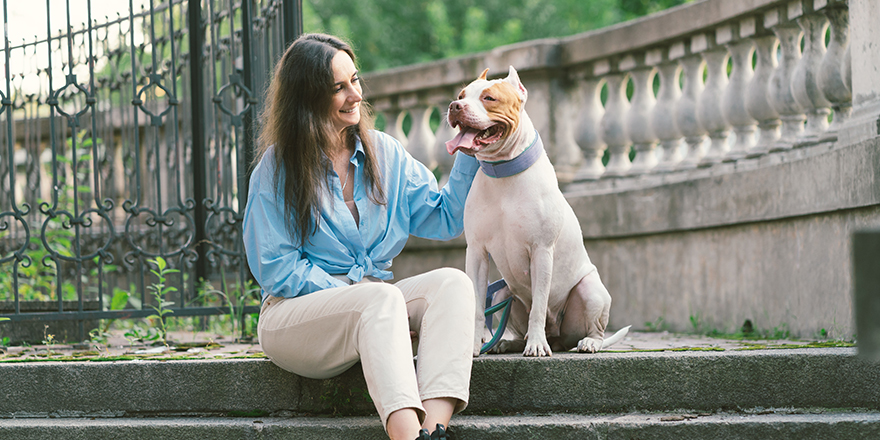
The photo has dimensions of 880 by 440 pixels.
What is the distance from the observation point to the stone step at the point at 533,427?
267 cm

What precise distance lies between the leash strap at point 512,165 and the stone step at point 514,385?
695mm

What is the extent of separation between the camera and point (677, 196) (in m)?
4.91

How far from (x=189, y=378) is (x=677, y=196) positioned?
3074mm

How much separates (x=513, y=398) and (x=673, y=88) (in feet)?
9.46

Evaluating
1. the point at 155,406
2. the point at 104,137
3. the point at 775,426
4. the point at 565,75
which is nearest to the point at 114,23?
the point at 104,137

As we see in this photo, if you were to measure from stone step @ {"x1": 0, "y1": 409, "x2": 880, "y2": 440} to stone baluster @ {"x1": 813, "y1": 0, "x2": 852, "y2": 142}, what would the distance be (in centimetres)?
182

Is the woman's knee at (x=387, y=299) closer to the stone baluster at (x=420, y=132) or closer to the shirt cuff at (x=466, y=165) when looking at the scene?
the shirt cuff at (x=466, y=165)

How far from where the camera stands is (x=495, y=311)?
11.0ft

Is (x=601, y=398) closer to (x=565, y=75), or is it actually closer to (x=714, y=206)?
(x=714, y=206)

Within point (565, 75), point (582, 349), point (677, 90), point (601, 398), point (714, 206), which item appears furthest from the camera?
point (565, 75)

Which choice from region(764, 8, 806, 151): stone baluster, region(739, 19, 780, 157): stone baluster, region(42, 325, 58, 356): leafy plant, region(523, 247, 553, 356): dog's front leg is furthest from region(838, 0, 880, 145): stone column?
region(42, 325, 58, 356): leafy plant

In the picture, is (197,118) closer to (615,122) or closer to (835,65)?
(615,122)

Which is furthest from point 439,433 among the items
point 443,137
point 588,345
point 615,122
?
point 443,137

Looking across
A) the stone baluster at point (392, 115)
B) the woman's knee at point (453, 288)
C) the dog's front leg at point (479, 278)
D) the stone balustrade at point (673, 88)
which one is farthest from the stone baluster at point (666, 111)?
the woman's knee at point (453, 288)
